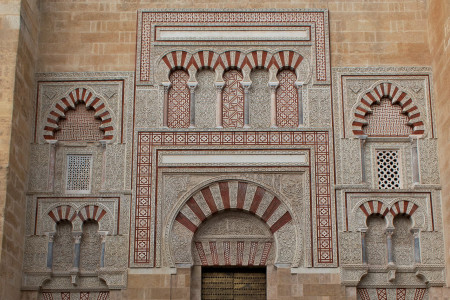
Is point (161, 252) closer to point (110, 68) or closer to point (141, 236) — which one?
point (141, 236)

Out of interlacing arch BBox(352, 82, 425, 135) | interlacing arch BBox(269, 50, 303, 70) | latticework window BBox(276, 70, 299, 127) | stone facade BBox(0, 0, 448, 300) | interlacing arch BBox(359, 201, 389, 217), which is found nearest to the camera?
stone facade BBox(0, 0, 448, 300)

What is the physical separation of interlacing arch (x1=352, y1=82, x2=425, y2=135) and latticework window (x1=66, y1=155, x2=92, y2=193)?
3549 millimetres

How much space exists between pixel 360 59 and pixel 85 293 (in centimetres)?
476

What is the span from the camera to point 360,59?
34.9 feet

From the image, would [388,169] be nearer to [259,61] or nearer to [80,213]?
[259,61]

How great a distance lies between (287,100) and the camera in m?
10.6

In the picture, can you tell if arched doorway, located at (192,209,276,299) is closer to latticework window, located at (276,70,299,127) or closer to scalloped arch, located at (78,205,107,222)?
scalloped arch, located at (78,205,107,222)

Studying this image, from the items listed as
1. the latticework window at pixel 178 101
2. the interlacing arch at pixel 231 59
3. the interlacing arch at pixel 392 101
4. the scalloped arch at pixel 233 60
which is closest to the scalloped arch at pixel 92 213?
the latticework window at pixel 178 101

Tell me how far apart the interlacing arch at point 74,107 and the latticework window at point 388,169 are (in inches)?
140

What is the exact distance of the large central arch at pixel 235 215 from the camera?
9.95 m

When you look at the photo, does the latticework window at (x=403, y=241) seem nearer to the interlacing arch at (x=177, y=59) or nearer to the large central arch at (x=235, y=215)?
the large central arch at (x=235, y=215)

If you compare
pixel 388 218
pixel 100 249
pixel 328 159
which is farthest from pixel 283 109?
pixel 100 249

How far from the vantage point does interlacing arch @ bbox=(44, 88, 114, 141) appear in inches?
411

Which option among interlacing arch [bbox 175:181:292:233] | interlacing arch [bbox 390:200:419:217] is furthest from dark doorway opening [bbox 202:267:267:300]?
interlacing arch [bbox 390:200:419:217]
